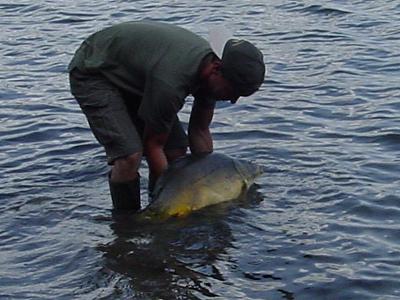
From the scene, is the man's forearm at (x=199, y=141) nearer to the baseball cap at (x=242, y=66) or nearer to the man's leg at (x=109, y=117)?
the man's leg at (x=109, y=117)

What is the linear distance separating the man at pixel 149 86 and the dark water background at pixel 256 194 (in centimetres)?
59

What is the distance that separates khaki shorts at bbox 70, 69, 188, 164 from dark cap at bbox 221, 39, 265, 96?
1023 millimetres

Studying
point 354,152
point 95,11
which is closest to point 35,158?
point 354,152

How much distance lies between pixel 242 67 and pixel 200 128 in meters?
1.47

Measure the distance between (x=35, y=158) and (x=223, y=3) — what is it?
7.81 meters

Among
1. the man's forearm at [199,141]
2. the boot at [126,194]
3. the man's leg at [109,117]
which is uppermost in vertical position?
the man's leg at [109,117]

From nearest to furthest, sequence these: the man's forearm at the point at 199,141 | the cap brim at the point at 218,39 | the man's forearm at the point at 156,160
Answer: the cap brim at the point at 218,39
the man's forearm at the point at 156,160
the man's forearm at the point at 199,141

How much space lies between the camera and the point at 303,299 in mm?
6879

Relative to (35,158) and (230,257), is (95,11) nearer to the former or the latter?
(35,158)

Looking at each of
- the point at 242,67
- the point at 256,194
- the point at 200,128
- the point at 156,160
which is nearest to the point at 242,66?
the point at 242,67

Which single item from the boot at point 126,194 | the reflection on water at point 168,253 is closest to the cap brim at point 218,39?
the boot at point 126,194

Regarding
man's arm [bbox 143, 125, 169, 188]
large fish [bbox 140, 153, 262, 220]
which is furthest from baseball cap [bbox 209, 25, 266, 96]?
large fish [bbox 140, 153, 262, 220]

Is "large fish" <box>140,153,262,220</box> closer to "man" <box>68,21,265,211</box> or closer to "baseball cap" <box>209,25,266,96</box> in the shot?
"man" <box>68,21,265,211</box>

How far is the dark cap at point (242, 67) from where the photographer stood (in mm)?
7051
